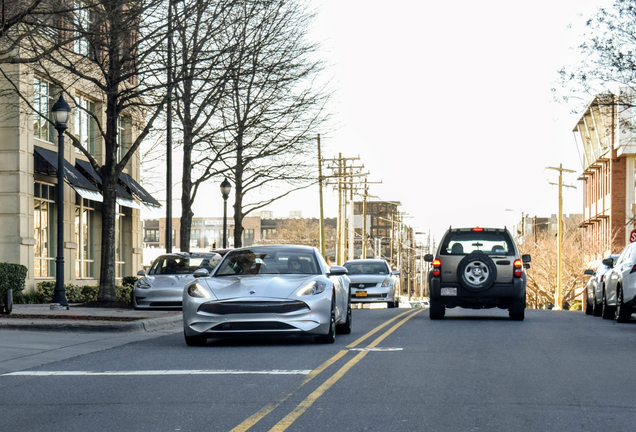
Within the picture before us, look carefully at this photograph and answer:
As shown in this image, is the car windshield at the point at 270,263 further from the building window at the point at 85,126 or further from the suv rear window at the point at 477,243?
the building window at the point at 85,126

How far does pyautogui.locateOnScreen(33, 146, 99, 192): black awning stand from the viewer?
2747cm

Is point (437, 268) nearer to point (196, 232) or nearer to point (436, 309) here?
point (436, 309)

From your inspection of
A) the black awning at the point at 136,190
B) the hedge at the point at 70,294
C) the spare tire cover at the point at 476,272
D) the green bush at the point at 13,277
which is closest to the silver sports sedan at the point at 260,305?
the spare tire cover at the point at 476,272

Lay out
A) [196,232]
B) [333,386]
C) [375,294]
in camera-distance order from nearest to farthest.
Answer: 1. [333,386]
2. [375,294]
3. [196,232]

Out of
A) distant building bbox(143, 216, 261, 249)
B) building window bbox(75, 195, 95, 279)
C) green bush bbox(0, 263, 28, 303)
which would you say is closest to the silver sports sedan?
green bush bbox(0, 263, 28, 303)

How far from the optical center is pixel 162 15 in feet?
68.4

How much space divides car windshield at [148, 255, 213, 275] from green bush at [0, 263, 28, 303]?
14.1 ft

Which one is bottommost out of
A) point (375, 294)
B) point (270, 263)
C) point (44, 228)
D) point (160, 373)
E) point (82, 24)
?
point (375, 294)

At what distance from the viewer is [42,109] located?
93.7 feet

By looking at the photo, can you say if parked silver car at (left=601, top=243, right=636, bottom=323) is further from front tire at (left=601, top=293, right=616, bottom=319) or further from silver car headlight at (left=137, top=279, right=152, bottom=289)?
silver car headlight at (left=137, top=279, right=152, bottom=289)

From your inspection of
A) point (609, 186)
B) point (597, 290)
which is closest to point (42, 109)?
point (597, 290)

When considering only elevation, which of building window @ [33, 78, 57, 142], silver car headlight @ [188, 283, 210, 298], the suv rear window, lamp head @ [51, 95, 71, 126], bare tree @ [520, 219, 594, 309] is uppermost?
building window @ [33, 78, 57, 142]

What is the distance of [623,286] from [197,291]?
917 cm

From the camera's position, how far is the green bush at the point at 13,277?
23.7m
